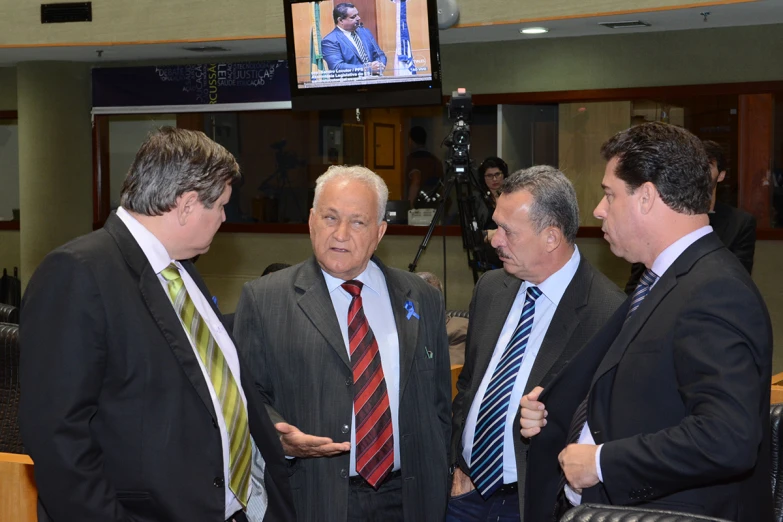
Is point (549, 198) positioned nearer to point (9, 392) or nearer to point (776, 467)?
point (776, 467)

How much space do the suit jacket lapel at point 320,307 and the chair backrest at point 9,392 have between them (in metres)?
1.25

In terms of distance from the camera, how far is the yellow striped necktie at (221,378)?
2027 mm

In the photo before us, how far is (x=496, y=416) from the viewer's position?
8.24ft

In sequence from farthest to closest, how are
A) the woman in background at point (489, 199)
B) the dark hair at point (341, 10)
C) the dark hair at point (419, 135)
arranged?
the dark hair at point (419, 135), the dark hair at point (341, 10), the woman in background at point (489, 199)

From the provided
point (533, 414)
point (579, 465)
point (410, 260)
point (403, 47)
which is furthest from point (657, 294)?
point (410, 260)

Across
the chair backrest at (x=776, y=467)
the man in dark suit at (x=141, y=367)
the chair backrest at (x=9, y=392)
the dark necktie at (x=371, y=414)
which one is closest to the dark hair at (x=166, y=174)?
the man in dark suit at (x=141, y=367)

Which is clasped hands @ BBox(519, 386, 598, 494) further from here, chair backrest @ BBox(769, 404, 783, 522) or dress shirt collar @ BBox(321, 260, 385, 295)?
dress shirt collar @ BBox(321, 260, 385, 295)

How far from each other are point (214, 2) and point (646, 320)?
22.5 ft

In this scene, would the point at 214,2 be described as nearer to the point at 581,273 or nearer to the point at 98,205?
the point at 98,205

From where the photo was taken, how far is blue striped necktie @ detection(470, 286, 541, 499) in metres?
2.49

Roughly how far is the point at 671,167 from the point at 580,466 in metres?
0.64

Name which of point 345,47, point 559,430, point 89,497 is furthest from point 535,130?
point 89,497

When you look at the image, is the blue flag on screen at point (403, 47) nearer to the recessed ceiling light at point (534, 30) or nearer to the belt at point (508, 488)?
the recessed ceiling light at point (534, 30)

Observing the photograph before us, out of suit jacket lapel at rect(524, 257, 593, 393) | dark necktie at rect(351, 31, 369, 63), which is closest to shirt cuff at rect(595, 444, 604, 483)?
suit jacket lapel at rect(524, 257, 593, 393)
